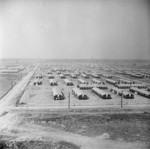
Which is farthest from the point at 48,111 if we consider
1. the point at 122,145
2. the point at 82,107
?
the point at 122,145

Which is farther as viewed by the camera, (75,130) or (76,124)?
(76,124)

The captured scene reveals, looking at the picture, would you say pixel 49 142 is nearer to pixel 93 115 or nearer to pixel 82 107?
pixel 93 115

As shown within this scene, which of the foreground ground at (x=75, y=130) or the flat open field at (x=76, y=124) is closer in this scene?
the foreground ground at (x=75, y=130)

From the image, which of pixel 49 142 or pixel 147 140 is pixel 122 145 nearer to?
pixel 147 140

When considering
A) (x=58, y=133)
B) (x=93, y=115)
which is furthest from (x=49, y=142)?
(x=93, y=115)

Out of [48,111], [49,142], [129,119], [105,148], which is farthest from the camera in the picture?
[48,111]

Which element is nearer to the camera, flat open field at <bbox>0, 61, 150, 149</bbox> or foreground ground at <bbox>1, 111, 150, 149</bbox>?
→ foreground ground at <bbox>1, 111, 150, 149</bbox>

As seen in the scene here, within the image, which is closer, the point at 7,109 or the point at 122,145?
the point at 122,145

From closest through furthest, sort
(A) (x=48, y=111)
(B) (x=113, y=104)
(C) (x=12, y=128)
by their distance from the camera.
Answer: (C) (x=12, y=128)
(A) (x=48, y=111)
(B) (x=113, y=104)
